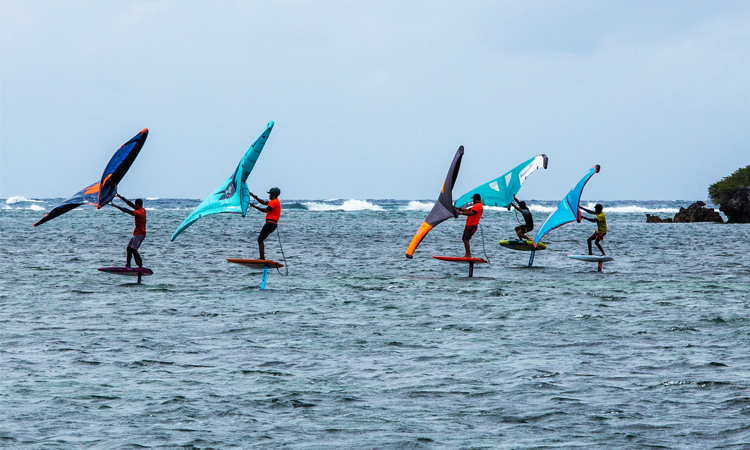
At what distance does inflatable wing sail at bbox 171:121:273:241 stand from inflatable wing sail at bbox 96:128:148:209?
246 centimetres

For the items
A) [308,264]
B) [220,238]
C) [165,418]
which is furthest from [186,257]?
[165,418]

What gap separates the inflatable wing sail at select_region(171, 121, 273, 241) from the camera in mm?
16234

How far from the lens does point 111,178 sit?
17953 mm

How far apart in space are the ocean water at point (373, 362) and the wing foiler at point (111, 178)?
2.24 metres

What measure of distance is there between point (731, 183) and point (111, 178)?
8151 cm

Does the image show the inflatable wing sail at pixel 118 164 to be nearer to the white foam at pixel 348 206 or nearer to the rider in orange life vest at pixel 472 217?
the rider in orange life vest at pixel 472 217

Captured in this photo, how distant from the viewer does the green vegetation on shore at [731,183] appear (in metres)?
83.7

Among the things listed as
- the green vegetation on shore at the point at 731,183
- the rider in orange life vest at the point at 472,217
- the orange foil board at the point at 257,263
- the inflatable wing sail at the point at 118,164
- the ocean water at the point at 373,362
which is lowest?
the ocean water at the point at 373,362

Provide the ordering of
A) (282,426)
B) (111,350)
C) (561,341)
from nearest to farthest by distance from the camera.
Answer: (282,426)
(111,350)
(561,341)

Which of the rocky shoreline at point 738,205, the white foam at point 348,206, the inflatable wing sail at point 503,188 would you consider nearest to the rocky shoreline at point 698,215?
the rocky shoreline at point 738,205

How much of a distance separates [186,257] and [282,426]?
74.6 ft

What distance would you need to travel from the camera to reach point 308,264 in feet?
92.5

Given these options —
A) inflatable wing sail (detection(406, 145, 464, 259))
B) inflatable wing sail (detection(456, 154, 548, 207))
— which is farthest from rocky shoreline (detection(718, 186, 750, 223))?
inflatable wing sail (detection(406, 145, 464, 259))

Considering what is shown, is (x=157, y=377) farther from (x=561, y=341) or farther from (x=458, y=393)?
(x=561, y=341)
